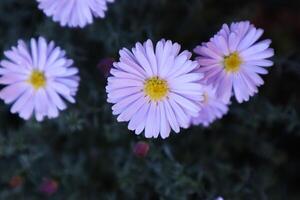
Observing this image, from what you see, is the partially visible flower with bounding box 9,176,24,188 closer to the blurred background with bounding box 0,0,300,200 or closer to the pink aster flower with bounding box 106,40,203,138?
the blurred background with bounding box 0,0,300,200

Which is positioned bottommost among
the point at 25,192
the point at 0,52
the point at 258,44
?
the point at 25,192

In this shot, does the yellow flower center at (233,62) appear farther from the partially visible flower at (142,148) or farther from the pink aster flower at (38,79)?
the pink aster flower at (38,79)

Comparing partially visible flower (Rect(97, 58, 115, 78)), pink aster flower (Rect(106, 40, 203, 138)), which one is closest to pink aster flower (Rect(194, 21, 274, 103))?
pink aster flower (Rect(106, 40, 203, 138))

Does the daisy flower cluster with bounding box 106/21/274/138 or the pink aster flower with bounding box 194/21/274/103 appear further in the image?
the pink aster flower with bounding box 194/21/274/103

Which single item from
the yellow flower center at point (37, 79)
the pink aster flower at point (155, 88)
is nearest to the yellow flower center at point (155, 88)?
the pink aster flower at point (155, 88)

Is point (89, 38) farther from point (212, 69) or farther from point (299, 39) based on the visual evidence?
point (299, 39)

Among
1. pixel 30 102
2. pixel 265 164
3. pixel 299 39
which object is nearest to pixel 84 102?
pixel 30 102
